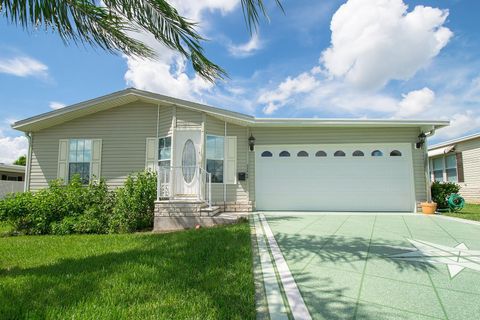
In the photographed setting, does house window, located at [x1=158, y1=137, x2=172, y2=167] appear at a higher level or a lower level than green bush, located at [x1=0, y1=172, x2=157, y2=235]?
higher

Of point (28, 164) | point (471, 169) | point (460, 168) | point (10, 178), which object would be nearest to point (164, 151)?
point (28, 164)

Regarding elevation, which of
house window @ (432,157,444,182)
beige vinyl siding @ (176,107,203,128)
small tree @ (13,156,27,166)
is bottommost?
house window @ (432,157,444,182)

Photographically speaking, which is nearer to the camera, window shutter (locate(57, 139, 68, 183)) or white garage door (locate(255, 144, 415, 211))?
white garage door (locate(255, 144, 415, 211))

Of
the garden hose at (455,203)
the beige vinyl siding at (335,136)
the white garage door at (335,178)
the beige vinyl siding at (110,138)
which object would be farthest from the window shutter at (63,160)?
the garden hose at (455,203)

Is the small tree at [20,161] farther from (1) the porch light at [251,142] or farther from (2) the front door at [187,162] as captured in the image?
(1) the porch light at [251,142]

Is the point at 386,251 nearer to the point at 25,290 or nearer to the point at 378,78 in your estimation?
the point at 25,290

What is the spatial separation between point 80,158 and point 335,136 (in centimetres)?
855

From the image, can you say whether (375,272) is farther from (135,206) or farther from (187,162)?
(187,162)

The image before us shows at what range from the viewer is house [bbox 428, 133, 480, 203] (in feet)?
37.8

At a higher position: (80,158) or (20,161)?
(20,161)

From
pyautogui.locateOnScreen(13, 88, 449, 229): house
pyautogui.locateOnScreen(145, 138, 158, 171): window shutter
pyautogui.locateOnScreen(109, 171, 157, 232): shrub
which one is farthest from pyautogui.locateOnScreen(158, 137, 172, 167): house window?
pyautogui.locateOnScreen(109, 171, 157, 232): shrub

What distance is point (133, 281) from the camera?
8.95 feet

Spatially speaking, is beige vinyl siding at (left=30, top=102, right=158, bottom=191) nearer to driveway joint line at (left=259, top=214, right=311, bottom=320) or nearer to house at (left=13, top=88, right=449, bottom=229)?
house at (left=13, top=88, right=449, bottom=229)

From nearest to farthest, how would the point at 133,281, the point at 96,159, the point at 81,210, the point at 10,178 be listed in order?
the point at 133,281 < the point at 81,210 < the point at 96,159 < the point at 10,178
